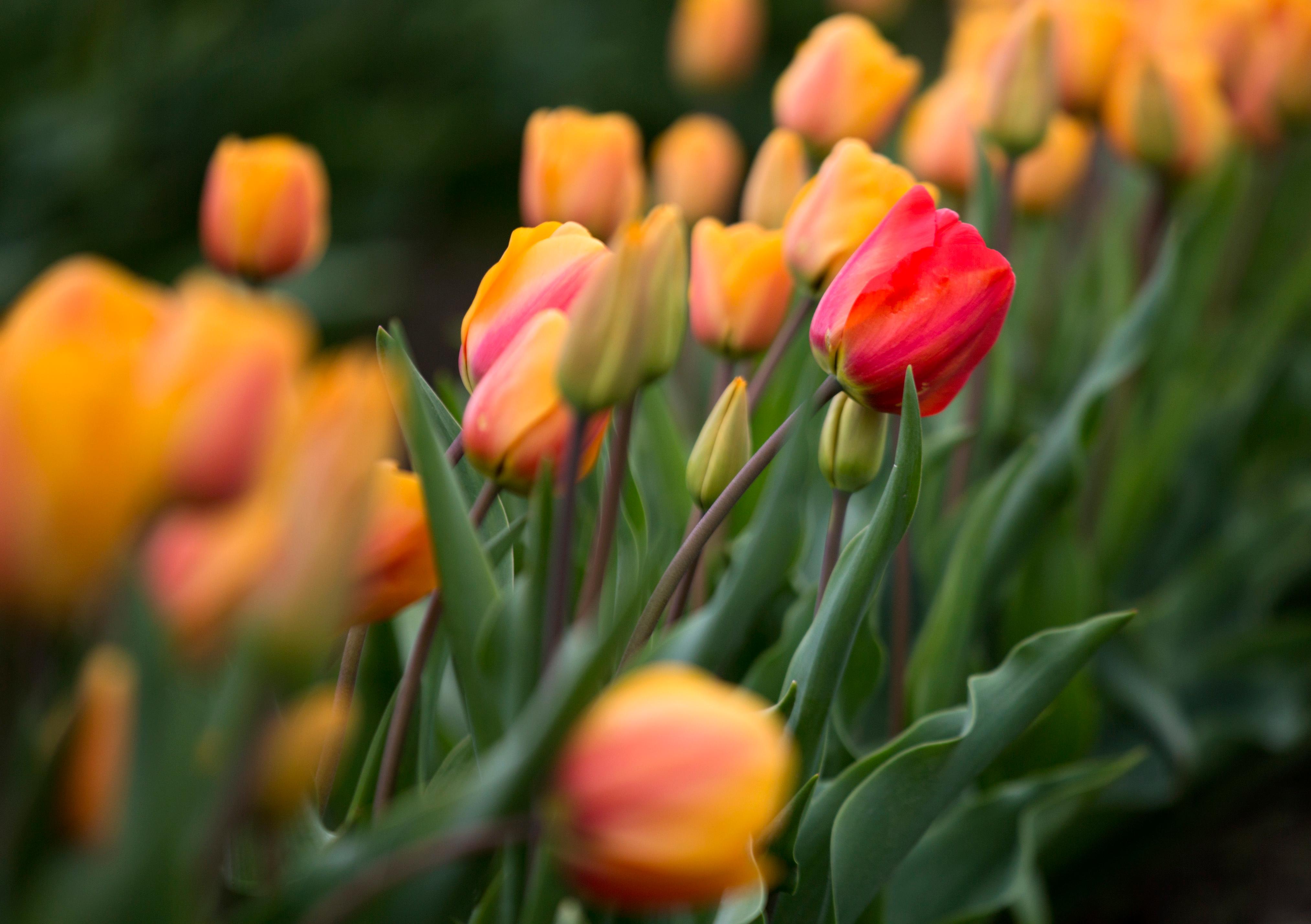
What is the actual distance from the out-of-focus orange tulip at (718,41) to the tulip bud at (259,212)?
70cm

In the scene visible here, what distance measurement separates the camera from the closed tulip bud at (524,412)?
39 centimetres

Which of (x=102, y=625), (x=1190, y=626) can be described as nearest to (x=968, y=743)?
(x=102, y=625)

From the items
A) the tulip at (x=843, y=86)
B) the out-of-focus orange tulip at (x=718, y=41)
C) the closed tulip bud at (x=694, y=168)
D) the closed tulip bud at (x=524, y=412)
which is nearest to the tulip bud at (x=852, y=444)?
the closed tulip bud at (x=524, y=412)

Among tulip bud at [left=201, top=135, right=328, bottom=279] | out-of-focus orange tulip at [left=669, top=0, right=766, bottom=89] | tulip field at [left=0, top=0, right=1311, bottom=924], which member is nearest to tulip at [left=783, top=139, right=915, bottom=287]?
tulip field at [left=0, top=0, right=1311, bottom=924]

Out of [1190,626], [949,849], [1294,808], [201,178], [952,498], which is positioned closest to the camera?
[949,849]

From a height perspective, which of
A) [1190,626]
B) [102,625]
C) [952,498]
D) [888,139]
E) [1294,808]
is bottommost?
[1294,808]

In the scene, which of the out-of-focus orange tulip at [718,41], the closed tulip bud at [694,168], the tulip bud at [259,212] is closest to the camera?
the tulip bud at [259,212]

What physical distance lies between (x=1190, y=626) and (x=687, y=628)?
64 cm

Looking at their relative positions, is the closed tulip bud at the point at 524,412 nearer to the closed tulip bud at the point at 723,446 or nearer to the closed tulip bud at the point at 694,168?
the closed tulip bud at the point at 723,446

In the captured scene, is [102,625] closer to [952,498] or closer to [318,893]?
[318,893]

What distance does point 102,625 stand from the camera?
0.27 metres

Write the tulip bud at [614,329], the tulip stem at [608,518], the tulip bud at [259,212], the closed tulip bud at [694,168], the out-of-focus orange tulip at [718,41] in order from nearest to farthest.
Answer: the tulip bud at [614,329] < the tulip stem at [608,518] < the tulip bud at [259,212] < the closed tulip bud at [694,168] < the out-of-focus orange tulip at [718,41]

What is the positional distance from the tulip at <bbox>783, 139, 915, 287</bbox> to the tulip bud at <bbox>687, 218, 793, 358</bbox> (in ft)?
0.06

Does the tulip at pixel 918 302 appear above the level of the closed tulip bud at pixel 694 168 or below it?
above
